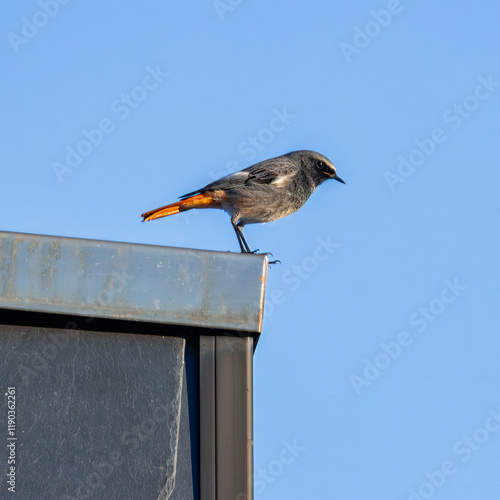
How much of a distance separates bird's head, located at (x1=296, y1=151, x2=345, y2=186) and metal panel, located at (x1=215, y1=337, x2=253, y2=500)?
5.27 meters

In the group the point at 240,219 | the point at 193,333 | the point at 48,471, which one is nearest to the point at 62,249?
the point at 193,333

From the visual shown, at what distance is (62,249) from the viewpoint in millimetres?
3105

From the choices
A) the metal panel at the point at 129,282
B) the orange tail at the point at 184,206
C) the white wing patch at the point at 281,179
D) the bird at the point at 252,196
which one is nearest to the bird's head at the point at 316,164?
the bird at the point at 252,196

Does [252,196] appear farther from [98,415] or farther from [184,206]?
[98,415]

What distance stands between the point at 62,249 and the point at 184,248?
459 mm

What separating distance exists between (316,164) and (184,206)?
159 cm

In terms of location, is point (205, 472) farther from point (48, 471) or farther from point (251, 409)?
point (48, 471)

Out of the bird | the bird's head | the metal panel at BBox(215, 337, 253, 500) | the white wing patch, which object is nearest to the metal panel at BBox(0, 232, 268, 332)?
the metal panel at BBox(215, 337, 253, 500)

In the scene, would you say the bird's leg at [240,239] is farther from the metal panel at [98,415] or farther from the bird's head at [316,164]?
the metal panel at [98,415]

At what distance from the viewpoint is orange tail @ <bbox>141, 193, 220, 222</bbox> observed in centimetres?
734

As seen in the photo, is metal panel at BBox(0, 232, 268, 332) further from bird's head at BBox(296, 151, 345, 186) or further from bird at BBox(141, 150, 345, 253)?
bird's head at BBox(296, 151, 345, 186)

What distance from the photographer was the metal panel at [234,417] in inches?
117

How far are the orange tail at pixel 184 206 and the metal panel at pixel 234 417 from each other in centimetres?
424

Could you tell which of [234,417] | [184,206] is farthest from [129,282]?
[184,206]
